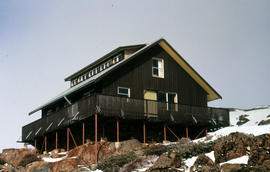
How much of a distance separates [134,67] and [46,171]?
11.5 meters

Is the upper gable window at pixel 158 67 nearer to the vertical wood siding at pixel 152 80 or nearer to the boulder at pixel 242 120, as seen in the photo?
the vertical wood siding at pixel 152 80

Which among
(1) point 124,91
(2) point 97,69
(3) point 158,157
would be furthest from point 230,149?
(2) point 97,69

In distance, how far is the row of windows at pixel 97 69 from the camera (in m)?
42.5

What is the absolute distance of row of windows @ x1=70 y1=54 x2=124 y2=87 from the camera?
42.5m

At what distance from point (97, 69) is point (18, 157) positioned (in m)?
12.5

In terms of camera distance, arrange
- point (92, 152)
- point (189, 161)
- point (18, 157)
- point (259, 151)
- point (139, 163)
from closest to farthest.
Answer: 1. point (259, 151)
2. point (189, 161)
3. point (139, 163)
4. point (92, 152)
5. point (18, 157)

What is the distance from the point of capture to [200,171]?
2202cm

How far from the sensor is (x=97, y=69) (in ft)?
149

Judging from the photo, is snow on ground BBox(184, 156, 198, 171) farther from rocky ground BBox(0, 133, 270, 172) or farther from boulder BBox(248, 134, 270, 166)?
boulder BBox(248, 134, 270, 166)

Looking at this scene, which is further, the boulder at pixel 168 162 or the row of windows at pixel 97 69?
the row of windows at pixel 97 69

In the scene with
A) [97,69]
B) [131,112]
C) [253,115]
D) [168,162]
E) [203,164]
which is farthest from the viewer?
[253,115]

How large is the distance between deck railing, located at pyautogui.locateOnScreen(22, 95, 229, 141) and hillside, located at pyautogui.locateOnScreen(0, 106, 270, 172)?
2487 mm

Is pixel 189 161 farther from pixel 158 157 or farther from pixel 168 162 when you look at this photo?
pixel 158 157

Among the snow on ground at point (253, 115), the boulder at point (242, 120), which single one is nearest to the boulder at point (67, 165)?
the snow on ground at point (253, 115)
